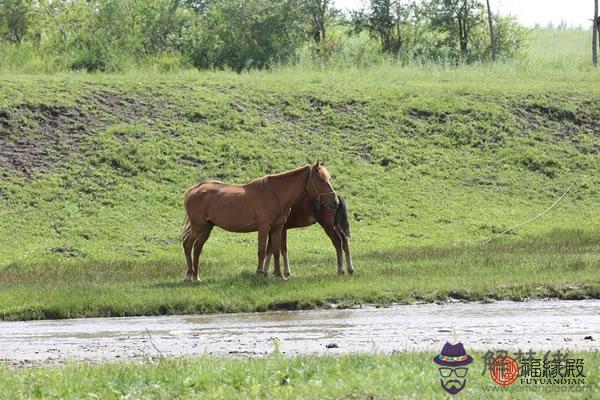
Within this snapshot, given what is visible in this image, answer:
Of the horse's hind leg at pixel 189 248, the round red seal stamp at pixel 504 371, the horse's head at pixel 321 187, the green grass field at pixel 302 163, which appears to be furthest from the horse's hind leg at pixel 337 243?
the round red seal stamp at pixel 504 371

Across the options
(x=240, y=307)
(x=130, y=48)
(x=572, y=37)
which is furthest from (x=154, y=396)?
(x=572, y=37)

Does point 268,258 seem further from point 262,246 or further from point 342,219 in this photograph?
point 342,219

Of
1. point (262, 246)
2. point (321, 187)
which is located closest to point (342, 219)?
point (321, 187)

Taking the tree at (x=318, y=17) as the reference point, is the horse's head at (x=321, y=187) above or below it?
below

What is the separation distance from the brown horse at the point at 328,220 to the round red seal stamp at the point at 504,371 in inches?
448

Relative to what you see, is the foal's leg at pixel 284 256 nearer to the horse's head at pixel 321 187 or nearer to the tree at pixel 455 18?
the horse's head at pixel 321 187

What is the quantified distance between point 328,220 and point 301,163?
47.8 ft

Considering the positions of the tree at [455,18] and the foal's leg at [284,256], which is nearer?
the foal's leg at [284,256]

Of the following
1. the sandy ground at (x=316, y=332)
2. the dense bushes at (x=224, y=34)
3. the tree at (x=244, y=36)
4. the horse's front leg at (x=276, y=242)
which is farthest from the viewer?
the tree at (x=244, y=36)

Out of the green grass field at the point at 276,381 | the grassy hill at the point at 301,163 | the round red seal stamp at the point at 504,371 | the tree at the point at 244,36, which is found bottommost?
the grassy hill at the point at 301,163

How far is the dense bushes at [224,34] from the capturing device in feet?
166

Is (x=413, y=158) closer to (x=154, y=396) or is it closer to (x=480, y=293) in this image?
(x=480, y=293)

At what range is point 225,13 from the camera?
5522 centimetres

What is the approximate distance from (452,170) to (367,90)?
799 centimetres
